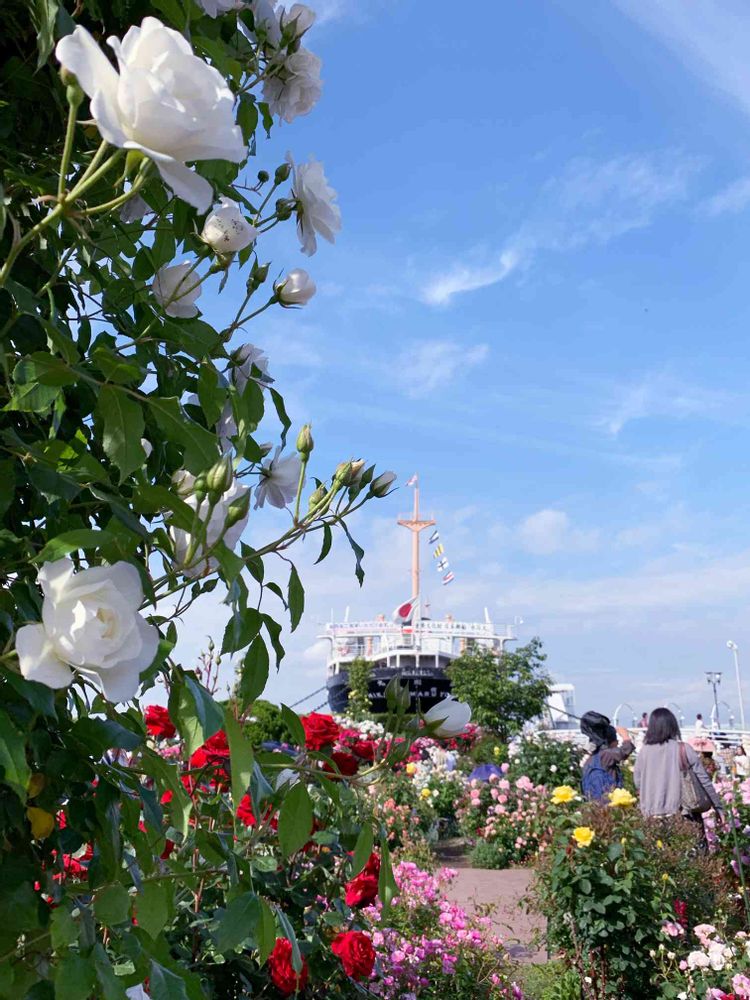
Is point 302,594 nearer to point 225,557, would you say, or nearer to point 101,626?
point 225,557

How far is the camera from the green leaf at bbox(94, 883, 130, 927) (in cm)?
91

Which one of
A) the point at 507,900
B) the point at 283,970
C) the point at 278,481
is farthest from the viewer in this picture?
the point at 507,900

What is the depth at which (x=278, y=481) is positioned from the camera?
50.6 inches

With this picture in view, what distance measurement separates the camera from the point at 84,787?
38.8 inches

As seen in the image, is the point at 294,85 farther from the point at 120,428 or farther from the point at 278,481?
the point at 120,428

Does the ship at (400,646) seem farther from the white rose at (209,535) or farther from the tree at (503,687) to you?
the white rose at (209,535)

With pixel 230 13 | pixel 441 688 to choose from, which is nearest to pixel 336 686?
pixel 441 688

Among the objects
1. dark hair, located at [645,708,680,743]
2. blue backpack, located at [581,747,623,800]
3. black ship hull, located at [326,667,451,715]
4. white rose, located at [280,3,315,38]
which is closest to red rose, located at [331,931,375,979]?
white rose, located at [280,3,315,38]

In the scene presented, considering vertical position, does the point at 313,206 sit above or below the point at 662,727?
above

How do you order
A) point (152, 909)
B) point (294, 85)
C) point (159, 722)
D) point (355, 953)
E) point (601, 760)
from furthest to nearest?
1. point (601, 760)
2. point (159, 722)
3. point (355, 953)
4. point (294, 85)
5. point (152, 909)

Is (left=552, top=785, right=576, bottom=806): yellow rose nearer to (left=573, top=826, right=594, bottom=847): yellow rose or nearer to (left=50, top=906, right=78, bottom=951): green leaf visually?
(left=573, top=826, right=594, bottom=847): yellow rose

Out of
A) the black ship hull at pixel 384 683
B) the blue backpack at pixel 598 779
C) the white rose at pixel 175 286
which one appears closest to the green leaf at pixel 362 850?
the white rose at pixel 175 286

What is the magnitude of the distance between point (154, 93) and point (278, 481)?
68 cm

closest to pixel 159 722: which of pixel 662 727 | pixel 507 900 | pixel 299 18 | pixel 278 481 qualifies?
pixel 278 481
